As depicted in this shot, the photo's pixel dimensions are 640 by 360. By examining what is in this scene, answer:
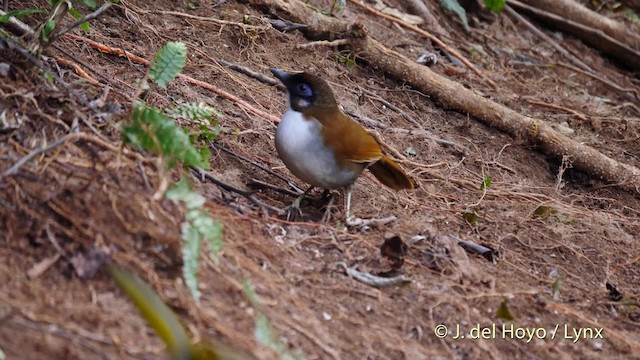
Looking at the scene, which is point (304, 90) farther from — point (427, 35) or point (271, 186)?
point (427, 35)

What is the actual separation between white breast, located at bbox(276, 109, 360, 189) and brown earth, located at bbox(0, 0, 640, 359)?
0.28 meters

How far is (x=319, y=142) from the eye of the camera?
4469 mm

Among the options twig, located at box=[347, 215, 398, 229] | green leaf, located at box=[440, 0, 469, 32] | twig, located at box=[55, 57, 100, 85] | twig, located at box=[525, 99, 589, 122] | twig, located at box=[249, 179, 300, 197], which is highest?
green leaf, located at box=[440, 0, 469, 32]

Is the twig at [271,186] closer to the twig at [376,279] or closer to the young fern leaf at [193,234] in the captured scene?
the twig at [376,279]

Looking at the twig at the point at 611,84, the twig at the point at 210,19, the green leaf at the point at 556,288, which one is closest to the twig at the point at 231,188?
the green leaf at the point at 556,288

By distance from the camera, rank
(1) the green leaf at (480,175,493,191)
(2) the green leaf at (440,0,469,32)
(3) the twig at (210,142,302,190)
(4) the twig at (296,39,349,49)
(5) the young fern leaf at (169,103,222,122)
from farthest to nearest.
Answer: (2) the green leaf at (440,0,469,32) → (4) the twig at (296,39,349,49) → (1) the green leaf at (480,175,493,191) → (3) the twig at (210,142,302,190) → (5) the young fern leaf at (169,103,222,122)

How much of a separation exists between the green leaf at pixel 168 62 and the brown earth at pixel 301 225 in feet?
0.87

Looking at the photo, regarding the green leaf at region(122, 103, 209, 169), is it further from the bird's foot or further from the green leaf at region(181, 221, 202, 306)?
the bird's foot

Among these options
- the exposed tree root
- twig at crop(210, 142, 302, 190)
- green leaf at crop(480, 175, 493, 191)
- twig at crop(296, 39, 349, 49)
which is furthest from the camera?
twig at crop(296, 39, 349, 49)

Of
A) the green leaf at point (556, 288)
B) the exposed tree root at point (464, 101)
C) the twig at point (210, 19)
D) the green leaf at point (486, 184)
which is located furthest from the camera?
the exposed tree root at point (464, 101)

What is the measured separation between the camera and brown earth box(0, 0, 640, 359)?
3.02 meters

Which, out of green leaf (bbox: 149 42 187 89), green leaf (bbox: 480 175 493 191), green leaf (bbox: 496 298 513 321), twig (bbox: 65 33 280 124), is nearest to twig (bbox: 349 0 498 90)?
green leaf (bbox: 480 175 493 191)

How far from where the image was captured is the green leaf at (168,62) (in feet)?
13.6

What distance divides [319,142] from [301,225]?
0.48m
